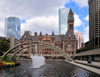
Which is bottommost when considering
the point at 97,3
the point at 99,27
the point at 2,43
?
the point at 2,43

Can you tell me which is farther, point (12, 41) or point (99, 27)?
point (12, 41)

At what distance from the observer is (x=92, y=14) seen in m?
108

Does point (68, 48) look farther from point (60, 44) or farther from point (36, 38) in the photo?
point (36, 38)

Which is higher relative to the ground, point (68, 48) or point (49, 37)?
point (49, 37)

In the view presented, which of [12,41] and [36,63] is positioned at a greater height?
[12,41]

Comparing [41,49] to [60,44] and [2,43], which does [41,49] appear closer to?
[60,44]

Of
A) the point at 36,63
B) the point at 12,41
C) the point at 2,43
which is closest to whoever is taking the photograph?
the point at 36,63

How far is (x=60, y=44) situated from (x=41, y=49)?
1669 cm

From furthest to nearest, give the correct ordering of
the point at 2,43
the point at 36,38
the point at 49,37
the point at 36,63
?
1. the point at 36,38
2. the point at 49,37
3. the point at 2,43
4. the point at 36,63

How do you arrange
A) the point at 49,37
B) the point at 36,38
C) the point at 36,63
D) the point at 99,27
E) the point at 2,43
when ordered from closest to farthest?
the point at 36,63, the point at 2,43, the point at 99,27, the point at 49,37, the point at 36,38

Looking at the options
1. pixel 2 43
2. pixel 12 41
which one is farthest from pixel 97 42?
pixel 12 41

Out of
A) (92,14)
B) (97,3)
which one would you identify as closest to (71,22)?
(92,14)

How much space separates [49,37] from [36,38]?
14531 millimetres

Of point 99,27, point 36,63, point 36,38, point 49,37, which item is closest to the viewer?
point 36,63
